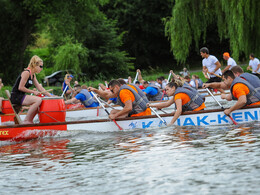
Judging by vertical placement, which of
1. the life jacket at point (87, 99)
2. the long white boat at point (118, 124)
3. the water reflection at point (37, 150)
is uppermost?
the life jacket at point (87, 99)

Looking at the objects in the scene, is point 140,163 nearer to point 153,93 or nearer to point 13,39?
point 153,93

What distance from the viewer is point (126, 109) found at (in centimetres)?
1048

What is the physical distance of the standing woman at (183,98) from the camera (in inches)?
402

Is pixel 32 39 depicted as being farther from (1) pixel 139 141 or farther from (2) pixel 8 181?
(2) pixel 8 181

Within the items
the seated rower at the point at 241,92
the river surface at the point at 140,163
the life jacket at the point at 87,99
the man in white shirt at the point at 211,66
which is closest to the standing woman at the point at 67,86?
the life jacket at the point at 87,99

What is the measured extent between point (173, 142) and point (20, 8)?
23.4 metres

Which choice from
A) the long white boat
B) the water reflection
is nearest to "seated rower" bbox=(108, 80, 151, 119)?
the long white boat

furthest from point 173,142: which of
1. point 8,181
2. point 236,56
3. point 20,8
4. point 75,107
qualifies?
point 20,8

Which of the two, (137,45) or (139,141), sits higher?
(137,45)

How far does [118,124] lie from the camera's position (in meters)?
10.7

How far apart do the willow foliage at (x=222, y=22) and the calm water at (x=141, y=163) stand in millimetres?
11206

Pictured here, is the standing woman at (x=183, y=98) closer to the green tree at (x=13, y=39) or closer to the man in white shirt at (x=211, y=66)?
the man in white shirt at (x=211, y=66)

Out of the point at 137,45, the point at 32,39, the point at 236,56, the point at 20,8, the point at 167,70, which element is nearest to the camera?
the point at 236,56

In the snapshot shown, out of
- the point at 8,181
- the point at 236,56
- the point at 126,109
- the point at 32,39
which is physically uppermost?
the point at 32,39
